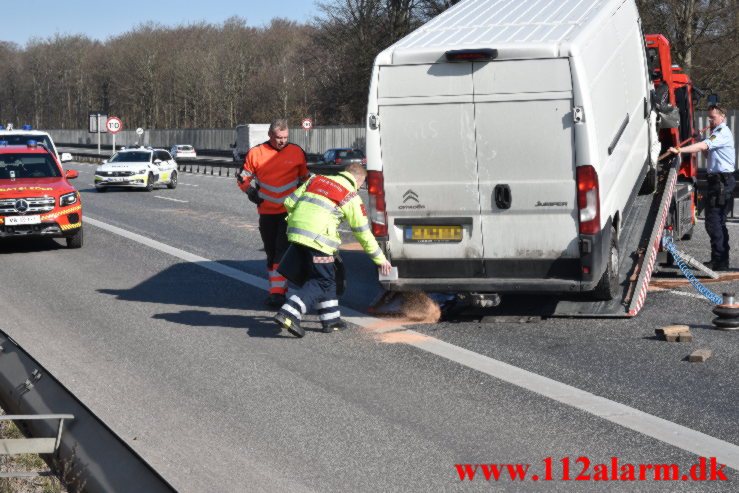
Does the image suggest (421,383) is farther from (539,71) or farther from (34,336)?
(34,336)

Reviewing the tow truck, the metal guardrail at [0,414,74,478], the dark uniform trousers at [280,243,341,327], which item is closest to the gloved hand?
the dark uniform trousers at [280,243,341,327]

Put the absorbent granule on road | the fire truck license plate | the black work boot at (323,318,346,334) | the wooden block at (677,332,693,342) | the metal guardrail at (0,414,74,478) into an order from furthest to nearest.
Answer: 1. the fire truck license plate
2. the absorbent granule on road
3. the black work boot at (323,318,346,334)
4. the wooden block at (677,332,693,342)
5. the metal guardrail at (0,414,74,478)

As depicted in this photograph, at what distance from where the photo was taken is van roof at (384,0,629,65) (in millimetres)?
9070

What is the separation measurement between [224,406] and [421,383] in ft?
4.67

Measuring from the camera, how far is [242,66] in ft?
385

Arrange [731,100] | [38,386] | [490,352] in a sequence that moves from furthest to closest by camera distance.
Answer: [731,100]
[490,352]
[38,386]

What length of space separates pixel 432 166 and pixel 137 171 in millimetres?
25794

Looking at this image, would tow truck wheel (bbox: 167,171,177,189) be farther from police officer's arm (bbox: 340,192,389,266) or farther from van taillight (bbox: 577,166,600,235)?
van taillight (bbox: 577,166,600,235)

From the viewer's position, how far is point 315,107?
254 feet

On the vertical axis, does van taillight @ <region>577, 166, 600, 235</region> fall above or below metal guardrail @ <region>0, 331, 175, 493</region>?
above

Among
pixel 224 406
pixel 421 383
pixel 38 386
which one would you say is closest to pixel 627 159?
pixel 421 383

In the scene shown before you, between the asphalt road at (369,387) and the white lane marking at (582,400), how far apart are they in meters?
0.02

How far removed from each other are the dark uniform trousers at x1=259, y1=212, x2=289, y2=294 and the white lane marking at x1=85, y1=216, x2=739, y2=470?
748mm

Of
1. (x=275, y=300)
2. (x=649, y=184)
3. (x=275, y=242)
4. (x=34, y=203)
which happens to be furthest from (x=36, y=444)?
(x=34, y=203)
